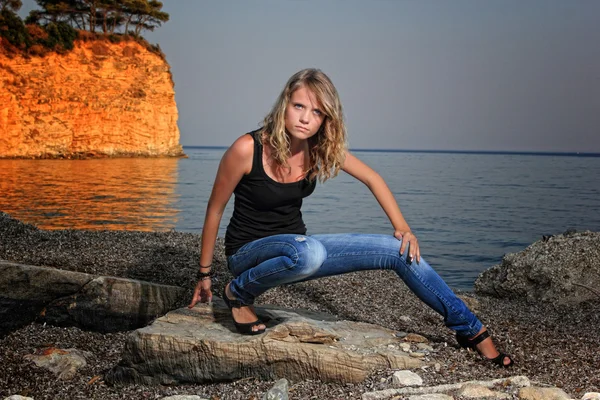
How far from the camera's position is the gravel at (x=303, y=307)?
344 cm

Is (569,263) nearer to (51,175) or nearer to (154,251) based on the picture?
(154,251)

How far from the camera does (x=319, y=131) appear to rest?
12.1 feet

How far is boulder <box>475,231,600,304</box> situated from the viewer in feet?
20.5

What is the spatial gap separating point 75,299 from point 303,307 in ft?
6.60

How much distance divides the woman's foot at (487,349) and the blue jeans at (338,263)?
0.04 metres

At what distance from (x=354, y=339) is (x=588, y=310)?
11.5 feet

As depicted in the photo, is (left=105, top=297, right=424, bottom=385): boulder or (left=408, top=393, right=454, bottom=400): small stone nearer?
(left=408, top=393, right=454, bottom=400): small stone

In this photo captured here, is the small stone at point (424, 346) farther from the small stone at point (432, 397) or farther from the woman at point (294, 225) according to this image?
the small stone at point (432, 397)

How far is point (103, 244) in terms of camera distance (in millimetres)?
6824

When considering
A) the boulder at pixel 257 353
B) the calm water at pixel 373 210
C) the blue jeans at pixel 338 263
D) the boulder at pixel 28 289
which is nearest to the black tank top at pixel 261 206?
the blue jeans at pixel 338 263

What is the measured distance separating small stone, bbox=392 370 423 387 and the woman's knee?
77 cm

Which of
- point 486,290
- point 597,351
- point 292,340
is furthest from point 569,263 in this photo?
point 292,340

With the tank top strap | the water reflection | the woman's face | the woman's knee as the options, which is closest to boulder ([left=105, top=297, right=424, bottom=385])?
the woman's knee

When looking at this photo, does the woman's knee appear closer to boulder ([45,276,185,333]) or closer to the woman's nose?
the woman's nose
